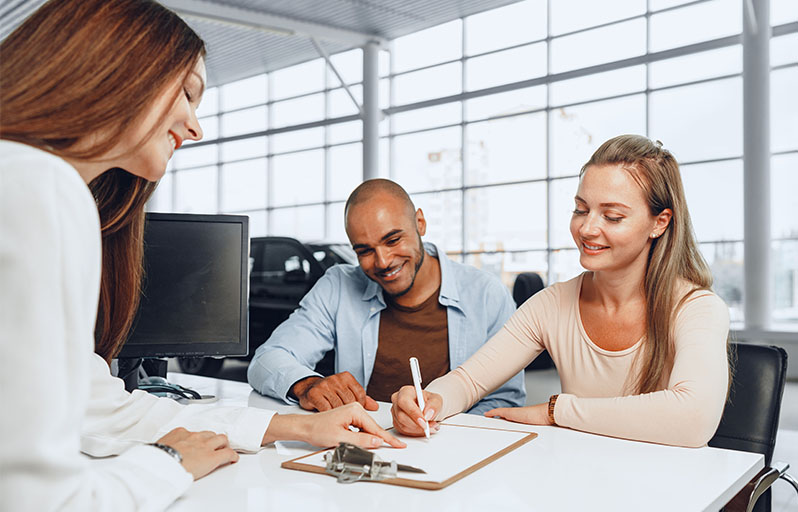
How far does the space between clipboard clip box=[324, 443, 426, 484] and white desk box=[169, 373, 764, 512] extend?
0.05 ft

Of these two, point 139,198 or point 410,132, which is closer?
point 139,198

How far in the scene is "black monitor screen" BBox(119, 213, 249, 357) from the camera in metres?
2.03

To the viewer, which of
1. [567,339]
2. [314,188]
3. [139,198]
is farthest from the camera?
[314,188]

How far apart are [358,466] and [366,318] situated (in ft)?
4.47

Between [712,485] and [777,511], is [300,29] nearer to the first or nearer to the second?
[777,511]

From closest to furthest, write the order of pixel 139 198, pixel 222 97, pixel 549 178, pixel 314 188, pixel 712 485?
pixel 712 485 < pixel 139 198 < pixel 549 178 < pixel 314 188 < pixel 222 97

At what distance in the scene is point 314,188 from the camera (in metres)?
11.5

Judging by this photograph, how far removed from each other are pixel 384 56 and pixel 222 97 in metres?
4.00

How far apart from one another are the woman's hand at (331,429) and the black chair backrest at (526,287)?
4.18m

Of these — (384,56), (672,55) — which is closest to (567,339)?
(672,55)

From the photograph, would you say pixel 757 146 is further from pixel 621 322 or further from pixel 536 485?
pixel 536 485

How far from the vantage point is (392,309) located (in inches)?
98.4

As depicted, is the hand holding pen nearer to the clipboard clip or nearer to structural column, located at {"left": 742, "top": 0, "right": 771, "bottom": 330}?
the clipboard clip

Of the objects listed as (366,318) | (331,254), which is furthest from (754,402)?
(331,254)
